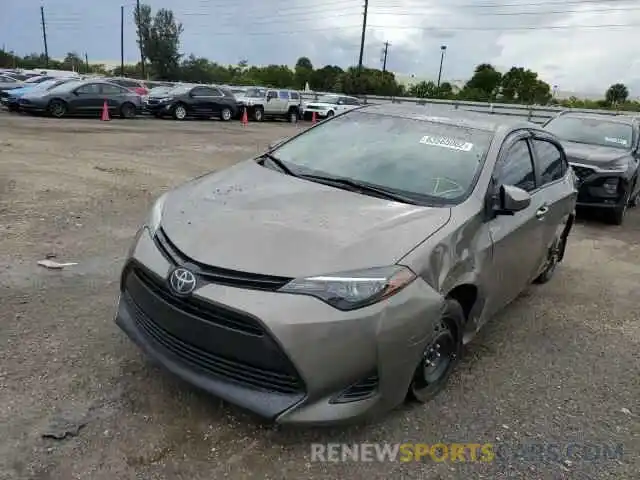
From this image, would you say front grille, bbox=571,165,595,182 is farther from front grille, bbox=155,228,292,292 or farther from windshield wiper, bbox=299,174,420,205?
front grille, bbox=155,228,292,292

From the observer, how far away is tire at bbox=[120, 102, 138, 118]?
22.0 meters

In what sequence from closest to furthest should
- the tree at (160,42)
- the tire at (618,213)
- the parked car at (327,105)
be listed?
the tire at (618,213), the parked car at (327,105), the tree at (160,42)

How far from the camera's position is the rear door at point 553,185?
14.8 ft

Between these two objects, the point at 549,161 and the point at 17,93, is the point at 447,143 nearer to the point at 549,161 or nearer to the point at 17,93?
the point at 549,161

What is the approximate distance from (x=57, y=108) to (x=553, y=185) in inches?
772

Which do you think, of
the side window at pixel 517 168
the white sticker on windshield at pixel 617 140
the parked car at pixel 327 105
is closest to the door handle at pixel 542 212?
the side window at pixel 517 168

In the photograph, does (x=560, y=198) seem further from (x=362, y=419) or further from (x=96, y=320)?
(x=96, y=320)

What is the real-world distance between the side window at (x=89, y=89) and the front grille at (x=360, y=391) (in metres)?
20.9

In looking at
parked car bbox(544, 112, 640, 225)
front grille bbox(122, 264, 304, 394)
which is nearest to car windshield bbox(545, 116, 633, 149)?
parked car bbox(544, 112, 640, 225)

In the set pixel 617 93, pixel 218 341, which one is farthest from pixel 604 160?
pixel 617 93

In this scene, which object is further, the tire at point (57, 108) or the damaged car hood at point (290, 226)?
the tire at point (57, 108)

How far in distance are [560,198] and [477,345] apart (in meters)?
1.63

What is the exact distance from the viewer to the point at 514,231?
381 cm

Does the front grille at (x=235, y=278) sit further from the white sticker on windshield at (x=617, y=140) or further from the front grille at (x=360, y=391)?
the white sticker on windshield at (x=617, y=140)
